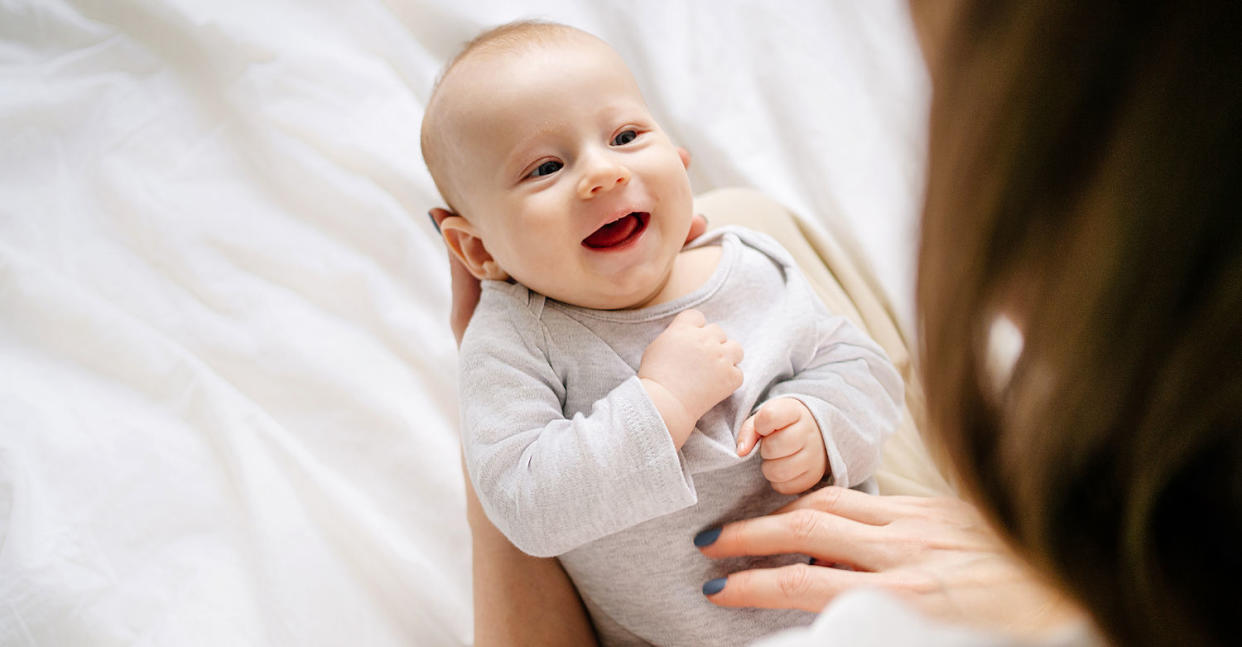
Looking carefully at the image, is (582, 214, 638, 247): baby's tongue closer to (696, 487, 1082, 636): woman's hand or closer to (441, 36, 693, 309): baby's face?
(441, 36, 693, 309): baby's face

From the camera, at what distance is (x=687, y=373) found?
817mm

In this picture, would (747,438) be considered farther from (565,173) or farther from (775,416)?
(565,173)

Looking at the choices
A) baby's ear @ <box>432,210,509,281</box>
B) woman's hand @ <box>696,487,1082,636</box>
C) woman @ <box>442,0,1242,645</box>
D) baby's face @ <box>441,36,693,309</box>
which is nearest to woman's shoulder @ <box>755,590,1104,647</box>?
woman @ <box>442,0,1242,645</box>

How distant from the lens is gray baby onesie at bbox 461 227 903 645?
30.6 inches

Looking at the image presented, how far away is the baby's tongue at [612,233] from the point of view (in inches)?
34.5

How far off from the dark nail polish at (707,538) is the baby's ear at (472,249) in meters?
0.35

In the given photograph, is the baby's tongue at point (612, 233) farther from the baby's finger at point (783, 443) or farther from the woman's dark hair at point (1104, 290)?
the woman's dark hair at point (1104, 290)

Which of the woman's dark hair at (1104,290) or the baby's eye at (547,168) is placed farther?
the baby's eye at (547,168)

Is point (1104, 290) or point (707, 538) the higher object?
point (1104, 290)

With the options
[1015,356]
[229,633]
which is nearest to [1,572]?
[229,633]

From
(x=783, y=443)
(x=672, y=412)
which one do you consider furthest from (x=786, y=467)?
(x=672, y=412)

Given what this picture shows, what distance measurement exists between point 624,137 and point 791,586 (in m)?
0.47

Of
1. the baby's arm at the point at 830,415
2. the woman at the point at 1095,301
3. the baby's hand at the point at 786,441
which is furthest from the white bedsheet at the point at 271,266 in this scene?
the woman at the point at 1095,301

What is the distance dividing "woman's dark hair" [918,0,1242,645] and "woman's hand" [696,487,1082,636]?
1.17 feet
